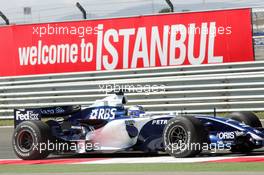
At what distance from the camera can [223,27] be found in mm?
18938

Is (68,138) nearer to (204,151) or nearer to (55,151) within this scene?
(55,151)

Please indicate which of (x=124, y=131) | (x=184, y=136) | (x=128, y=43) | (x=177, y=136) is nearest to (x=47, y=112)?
(x=124, y=131)

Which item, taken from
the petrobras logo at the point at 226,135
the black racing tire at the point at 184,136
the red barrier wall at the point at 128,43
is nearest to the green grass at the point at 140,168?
the black racing tire at the point at 184,136

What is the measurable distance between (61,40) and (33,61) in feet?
3.93

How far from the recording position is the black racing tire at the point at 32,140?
12.6 m

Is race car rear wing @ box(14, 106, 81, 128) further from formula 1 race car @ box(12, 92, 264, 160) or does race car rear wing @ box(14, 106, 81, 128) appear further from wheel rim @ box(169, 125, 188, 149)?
wheel rim @ box(169, 125, 188, 149)

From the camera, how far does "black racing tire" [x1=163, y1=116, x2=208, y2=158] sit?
A: 11062 millimetres

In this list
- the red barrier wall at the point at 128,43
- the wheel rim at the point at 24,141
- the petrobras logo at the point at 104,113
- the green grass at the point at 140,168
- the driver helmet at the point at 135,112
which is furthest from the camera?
the red barrier wall at the point at 128,43

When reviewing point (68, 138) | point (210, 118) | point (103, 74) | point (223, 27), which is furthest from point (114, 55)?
point (210, 118)

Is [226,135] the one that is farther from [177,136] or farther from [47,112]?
[47,112]

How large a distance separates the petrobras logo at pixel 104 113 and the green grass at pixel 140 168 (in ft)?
5.84

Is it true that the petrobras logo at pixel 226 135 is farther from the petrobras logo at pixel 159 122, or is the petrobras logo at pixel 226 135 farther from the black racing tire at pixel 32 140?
the black racing tire at pixel 32 140

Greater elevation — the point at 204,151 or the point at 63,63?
the point at 63,63

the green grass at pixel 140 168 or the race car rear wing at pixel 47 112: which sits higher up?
the race car rear wing at pixel 47 112
